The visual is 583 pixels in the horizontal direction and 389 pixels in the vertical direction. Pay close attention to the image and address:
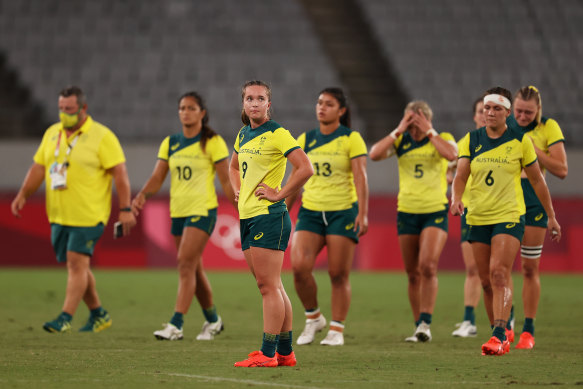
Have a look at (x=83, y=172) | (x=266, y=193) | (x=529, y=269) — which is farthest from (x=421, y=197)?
(x=83, y=172)

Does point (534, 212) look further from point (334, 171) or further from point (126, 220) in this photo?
point (126, 220)

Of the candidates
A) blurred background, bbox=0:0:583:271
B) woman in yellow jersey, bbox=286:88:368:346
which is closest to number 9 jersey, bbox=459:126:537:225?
woman in yellow jersey, bbox=286:88:368:346

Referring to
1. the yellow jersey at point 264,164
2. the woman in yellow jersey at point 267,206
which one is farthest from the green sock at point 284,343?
the yellow jersey at point 264,164

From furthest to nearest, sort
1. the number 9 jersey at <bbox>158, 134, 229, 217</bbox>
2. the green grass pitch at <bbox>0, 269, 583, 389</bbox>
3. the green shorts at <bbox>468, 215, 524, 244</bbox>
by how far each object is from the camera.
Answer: the number 9 jersey at <bbox>158, 134, 229, 217</bbox> → the green shorts at <bbox>468, 215, 524, 244</bbox> → the green grass pitch at <bbox>0, 269, 583, 389</bbox>

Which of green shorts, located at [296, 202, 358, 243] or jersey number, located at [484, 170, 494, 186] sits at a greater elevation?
jersey number, located at [484, 170, 494, 186]

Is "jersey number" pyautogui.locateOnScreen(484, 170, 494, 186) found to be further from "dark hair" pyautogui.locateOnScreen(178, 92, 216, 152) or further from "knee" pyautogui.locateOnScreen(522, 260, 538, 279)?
"dark hair" pyautogui.locateOnScreen(178, 92, 216, 152)

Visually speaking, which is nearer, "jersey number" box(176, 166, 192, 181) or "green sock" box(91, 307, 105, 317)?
"jersey number" box(176, 166, 192, 181)

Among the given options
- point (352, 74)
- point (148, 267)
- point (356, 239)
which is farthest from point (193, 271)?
point (352, 74)

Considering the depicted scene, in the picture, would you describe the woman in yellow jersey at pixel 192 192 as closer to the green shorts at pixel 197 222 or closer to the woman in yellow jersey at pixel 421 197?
the green shorts at pixel 197 222

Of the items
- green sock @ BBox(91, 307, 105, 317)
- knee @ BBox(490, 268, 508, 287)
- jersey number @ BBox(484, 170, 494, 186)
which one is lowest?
green sock @ BBox(91, 307, 105, 317)

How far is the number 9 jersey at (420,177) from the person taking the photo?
9.07 metres

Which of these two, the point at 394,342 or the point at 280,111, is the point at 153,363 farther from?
the point at 280,111

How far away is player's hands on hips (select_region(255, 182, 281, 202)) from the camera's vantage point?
6613 millimetres

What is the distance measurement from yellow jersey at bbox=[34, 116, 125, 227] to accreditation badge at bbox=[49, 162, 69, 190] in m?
0.03
